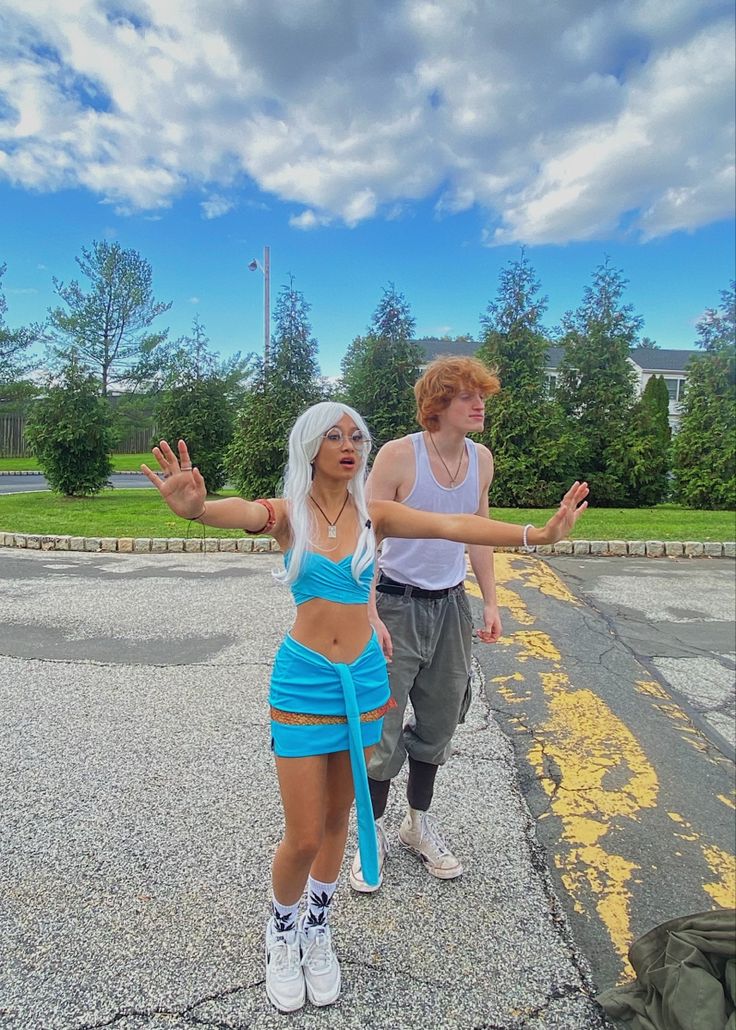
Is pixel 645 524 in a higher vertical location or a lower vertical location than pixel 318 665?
lower

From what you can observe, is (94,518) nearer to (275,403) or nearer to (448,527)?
(275,403)

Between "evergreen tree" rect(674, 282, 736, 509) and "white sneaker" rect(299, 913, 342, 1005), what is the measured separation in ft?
52.4

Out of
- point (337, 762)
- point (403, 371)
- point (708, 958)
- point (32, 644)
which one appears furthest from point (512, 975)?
point (403, 371)

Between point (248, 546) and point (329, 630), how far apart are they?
7.78 meters

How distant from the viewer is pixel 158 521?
37.0 ft

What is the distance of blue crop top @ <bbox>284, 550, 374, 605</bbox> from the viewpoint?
192cm

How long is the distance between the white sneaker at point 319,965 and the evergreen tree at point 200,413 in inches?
572

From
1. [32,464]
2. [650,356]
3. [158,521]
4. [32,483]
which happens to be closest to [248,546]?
[158,521]

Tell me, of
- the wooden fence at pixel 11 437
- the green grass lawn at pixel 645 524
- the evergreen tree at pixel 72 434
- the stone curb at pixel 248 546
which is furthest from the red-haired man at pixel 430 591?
the wooden fence at pixel 11 437

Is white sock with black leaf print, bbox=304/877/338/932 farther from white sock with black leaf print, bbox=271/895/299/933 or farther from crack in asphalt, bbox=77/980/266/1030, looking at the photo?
crack in asphalt, bbox=77/980/266/1030

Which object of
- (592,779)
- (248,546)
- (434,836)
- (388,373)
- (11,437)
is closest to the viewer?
(434,836)

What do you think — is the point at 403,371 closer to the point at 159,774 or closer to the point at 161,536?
the point at 161,536

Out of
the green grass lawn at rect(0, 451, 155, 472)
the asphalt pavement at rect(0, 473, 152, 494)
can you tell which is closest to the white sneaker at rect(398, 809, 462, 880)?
the asphalt pavement at rect(0, 473, 152, 494)

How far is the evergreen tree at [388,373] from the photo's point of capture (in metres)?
14.4
